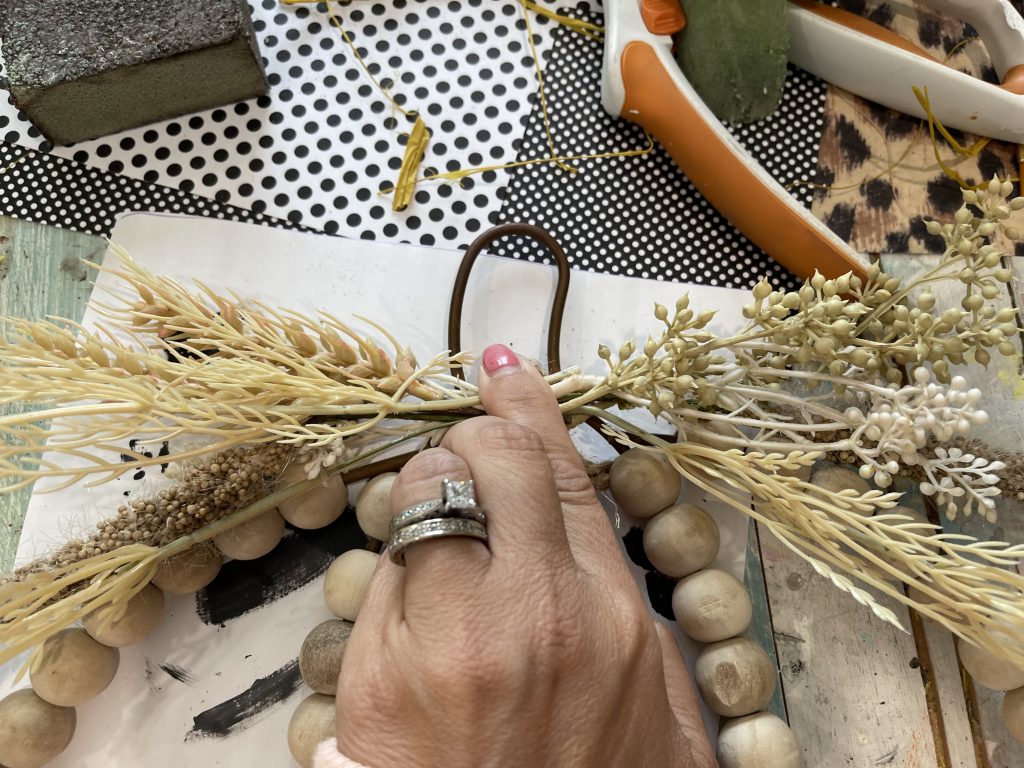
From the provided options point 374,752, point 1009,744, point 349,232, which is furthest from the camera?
point 349,232

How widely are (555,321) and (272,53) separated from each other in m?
0.55

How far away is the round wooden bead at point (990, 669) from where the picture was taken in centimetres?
85

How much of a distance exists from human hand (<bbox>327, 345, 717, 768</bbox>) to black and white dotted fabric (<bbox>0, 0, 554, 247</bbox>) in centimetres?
44

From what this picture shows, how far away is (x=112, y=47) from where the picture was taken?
0.95 metres

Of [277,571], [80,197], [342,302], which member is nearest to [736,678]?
[277,571]

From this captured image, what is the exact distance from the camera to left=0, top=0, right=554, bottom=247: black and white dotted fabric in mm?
1044

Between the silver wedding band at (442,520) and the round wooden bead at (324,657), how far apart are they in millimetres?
231

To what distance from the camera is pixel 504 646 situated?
623 mm

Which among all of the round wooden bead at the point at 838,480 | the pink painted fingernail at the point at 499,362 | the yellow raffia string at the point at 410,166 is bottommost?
the round wooden bead at the point at 838,480

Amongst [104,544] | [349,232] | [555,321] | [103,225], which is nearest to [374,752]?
[104,544]

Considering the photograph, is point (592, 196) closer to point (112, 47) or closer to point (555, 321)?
point (555, 321)

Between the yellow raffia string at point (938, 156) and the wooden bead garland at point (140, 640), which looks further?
the yellow raffia string at point (938, 156)

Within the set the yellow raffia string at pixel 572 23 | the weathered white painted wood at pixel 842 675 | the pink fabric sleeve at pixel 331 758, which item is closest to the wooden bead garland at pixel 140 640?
the pink fabric sleeve at pixel 331 758

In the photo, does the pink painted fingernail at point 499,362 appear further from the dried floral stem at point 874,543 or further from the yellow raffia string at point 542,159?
the yellow raffia string at point 542,159
